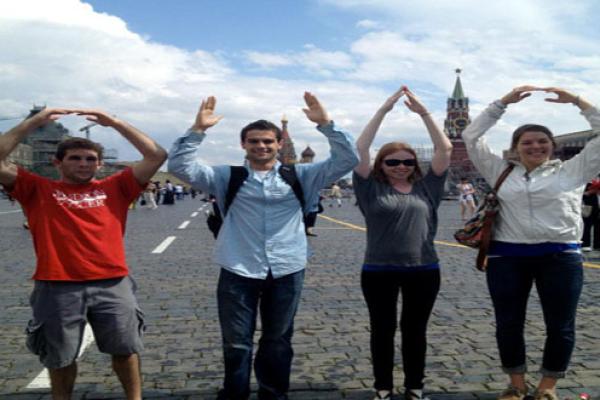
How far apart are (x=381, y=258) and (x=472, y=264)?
719cm

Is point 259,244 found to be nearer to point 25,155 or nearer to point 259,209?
point 259,209

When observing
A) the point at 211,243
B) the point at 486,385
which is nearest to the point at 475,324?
the point at 486,385

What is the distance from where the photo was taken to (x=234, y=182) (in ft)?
12.4

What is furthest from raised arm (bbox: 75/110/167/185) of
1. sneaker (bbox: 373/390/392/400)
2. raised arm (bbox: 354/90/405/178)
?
sneaker (bbox: 373/390/392/400)

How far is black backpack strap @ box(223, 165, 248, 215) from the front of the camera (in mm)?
3777

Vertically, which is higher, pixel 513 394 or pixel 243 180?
pixel 243 180

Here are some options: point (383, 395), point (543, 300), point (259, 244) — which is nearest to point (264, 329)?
point (259, 244)

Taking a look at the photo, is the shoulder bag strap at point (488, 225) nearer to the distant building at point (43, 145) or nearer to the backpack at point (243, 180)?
the backpack at point (243, 180)

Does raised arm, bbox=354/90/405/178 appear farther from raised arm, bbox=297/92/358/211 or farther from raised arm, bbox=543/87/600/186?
raised arm, bbox=543/87/600/186

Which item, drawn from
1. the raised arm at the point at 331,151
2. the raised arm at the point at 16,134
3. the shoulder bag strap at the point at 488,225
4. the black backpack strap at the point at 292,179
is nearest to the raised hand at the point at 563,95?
the shoulder bag strap at the point at 488,225

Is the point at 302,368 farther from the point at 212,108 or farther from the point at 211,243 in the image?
the point at 211,243

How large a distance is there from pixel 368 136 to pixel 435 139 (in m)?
0.41

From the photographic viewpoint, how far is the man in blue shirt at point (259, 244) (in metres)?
3.70

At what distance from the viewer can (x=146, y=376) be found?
459 cm
